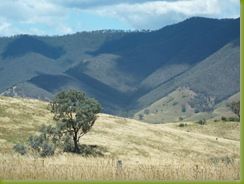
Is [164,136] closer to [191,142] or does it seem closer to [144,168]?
[191,142]

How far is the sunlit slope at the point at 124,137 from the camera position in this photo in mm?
93562

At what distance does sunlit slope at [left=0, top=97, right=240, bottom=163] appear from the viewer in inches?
3684

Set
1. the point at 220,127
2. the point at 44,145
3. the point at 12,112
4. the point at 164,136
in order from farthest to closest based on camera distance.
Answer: the point at 220,127
the point at 164,136
the point at 12,112
the point at 44,145

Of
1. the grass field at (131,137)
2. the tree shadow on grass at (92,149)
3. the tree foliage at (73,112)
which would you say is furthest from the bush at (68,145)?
the grass field at (131,137)

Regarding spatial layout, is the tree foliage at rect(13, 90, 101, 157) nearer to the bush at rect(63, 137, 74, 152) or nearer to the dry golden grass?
the bush at rect(63, 137, 74, 152)

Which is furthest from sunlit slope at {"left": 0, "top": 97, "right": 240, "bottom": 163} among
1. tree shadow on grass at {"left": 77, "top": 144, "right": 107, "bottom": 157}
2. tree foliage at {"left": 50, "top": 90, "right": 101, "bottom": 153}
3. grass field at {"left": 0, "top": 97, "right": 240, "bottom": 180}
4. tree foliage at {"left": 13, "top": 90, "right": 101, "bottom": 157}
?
tree foliage at {"left": 50, "top": 90, "right": 101, "bottom": 153}

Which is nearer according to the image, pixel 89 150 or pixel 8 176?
pixel 8 176

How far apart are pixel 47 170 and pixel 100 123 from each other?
327 feet

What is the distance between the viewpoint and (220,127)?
142750mm

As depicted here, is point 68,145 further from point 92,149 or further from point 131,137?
point 131,137

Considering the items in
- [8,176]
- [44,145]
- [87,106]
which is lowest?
[8,176]

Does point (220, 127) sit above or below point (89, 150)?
above

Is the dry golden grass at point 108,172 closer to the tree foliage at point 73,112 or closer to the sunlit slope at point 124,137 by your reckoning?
the sunlit slope at point 124,137

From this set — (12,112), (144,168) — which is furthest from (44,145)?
(144,168)
